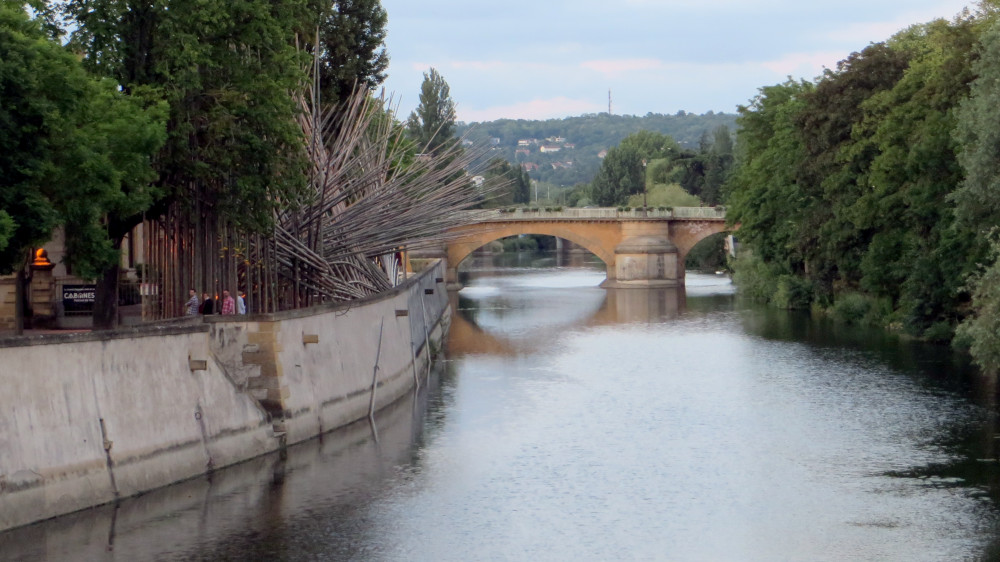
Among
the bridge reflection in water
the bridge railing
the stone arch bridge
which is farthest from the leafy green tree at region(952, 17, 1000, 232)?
the bridge railing

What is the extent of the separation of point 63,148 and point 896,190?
3184cm

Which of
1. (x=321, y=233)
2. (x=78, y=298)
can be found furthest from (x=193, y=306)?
(x=321, y=233)

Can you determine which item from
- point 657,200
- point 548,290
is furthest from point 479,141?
point 657,200

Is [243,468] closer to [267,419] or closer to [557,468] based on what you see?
[267,419]

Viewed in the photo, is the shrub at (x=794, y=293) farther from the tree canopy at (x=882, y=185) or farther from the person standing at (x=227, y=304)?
the person standing at (x=227, y=304)

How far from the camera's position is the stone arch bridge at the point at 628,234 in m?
89.2

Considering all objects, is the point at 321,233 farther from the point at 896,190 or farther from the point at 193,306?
the point at 896,190

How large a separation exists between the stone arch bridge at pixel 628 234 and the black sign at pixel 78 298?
174 ft

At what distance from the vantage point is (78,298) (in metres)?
34.8

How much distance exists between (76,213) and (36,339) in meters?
4.71

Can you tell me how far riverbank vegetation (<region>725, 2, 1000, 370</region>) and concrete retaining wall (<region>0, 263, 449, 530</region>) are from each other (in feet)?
53.4

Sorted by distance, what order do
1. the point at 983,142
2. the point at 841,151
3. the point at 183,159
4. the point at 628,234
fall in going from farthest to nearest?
the point at 628,234, the point at 841,151, the point at 983,142, the point at 183,159

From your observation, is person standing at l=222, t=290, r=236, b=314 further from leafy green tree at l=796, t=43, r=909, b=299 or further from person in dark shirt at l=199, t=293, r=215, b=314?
leafy green tree at l=796, t=43, r=909, b=299

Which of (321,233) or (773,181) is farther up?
(773,181)
